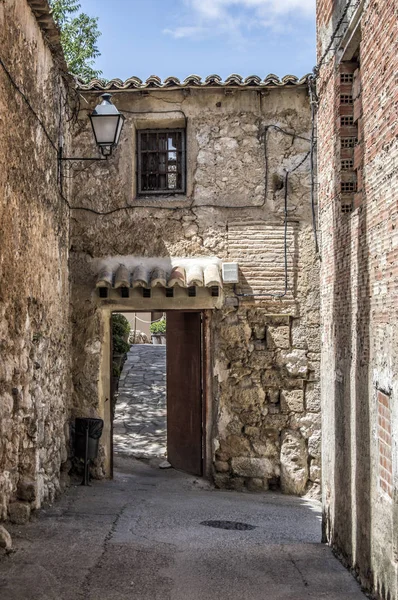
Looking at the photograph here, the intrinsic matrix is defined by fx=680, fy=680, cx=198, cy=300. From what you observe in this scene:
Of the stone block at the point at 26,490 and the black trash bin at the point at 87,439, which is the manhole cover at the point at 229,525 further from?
the black trash bin at the point at 87,439

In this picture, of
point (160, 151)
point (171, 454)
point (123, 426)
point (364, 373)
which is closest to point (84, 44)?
point (160, 151)

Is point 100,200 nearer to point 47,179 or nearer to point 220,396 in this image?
point 47,179

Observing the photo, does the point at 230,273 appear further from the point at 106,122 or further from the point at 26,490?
the point at 26,490

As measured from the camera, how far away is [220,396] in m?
10.2

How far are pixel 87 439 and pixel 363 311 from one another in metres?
5.22

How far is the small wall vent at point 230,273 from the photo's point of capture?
999 cm

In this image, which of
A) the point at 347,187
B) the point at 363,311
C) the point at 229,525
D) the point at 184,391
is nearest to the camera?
the point at 363,311

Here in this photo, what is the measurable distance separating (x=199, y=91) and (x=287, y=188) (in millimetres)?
→ 1984

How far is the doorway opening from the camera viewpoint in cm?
1091

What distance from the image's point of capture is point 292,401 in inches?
399

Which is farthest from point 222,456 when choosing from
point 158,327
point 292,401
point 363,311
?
point 158,327

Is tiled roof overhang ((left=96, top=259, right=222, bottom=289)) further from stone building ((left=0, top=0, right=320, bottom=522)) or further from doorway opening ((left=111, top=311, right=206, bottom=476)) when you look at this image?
doorway opening ((left=111, top=311, right=206, bottom=476))

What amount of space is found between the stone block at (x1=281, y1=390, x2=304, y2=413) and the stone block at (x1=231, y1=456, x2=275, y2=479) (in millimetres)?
830

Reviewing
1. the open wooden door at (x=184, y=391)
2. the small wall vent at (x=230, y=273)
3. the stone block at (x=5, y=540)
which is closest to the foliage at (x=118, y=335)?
the open wooden door at (x=184, y=391)
